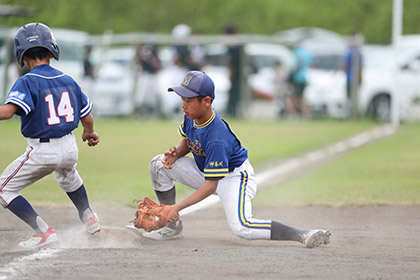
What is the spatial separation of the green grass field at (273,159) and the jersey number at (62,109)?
8.97ft

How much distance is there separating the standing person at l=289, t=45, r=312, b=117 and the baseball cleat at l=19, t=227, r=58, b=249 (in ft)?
54.6

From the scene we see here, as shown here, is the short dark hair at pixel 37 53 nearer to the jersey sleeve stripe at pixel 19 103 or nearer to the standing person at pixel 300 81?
the jersey sleeve stripe at pixel 19 103

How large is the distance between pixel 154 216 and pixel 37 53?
1565 mm

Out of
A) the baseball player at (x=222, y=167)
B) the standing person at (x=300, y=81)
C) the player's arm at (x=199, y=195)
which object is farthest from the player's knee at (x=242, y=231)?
the standing person at (x=300, y=81)

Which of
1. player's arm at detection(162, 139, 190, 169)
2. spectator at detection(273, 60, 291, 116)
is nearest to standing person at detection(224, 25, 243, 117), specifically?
spectator at detection(273, 60, 291, 116)

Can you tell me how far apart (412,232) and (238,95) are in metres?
16.1

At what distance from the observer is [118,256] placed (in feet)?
18.2

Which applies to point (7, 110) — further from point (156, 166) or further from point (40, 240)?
point (156, 166)

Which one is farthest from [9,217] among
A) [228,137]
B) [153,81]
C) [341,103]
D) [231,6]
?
[231,6]

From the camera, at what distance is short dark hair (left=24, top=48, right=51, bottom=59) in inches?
234

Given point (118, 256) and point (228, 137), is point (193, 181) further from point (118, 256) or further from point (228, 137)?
point (118, 256)

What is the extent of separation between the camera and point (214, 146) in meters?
5.88

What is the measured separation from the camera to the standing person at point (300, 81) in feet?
72.6

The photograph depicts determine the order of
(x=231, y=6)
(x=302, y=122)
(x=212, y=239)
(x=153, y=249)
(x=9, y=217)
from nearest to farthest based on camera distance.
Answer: (x=153, y=249) → (x=212, y=239) → (x=9, y=217) → (x=302, y=122) → (x=231, y=6)
